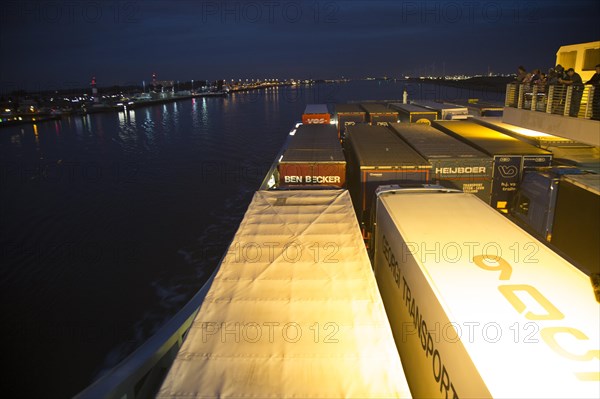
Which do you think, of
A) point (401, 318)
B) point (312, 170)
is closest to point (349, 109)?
point (312, 170)

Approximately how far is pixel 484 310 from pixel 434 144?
1274 cm

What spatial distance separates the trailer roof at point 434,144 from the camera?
46.3 ft

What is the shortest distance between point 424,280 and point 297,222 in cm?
374

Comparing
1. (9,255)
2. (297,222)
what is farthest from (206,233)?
(297,222)

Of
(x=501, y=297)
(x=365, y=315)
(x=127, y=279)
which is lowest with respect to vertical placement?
(x=127, y=279)

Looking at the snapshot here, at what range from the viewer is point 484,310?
15.8 ft

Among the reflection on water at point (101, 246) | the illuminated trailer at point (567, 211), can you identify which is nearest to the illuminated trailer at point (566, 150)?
the illuminated trailer at point (567, 211)

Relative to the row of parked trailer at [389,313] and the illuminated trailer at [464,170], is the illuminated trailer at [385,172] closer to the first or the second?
the illuminated trailer at [464,170]

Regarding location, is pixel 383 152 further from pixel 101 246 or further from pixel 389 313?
pixel 101 246

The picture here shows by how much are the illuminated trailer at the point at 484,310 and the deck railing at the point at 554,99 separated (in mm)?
6133

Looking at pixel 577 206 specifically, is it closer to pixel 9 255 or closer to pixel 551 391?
pixel 551 391

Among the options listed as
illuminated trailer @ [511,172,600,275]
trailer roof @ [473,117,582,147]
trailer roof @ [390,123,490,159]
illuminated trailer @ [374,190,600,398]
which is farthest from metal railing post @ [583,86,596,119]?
illuminated trailer @ [374,190,600,398]

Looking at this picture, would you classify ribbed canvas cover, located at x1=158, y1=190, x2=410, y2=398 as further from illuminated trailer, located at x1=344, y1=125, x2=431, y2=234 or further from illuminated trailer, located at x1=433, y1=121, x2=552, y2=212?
illuminated trailer, located at x1=433, y1=121, x2=552, y2=212

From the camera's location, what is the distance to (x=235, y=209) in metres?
29.6
